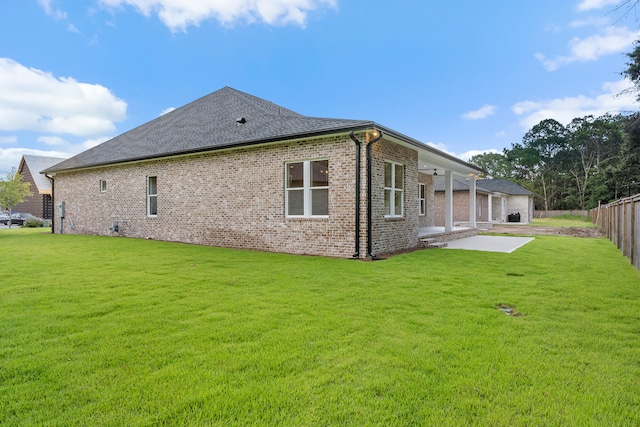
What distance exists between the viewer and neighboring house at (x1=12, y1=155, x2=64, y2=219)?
34062mm

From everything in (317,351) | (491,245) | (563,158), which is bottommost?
(317,351)

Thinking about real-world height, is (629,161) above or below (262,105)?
below

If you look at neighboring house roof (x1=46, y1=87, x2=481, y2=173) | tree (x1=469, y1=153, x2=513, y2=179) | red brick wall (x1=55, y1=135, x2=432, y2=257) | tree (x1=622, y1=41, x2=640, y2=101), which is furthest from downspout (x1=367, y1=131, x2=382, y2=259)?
tree (x1=469, y1=153, x2=513, y2=179)

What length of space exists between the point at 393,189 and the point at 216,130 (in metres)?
7.04

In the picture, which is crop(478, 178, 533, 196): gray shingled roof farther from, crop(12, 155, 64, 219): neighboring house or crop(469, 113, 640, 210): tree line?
crop(12, 155, 64, 219): neighboring house

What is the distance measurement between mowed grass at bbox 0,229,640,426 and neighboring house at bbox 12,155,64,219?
35.3 m

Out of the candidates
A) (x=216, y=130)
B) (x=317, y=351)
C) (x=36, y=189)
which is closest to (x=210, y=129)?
(x=216, y=130)

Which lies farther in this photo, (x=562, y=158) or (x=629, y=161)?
(x=562, y=158)

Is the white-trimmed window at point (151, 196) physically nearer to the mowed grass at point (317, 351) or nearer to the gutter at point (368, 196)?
the mowed grass at point (317, 351)

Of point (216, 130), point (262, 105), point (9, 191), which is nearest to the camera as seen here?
point (216, 130)

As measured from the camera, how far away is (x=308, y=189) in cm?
944

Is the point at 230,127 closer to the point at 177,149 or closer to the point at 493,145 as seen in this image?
the point at 177,149

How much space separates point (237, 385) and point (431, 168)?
1402 centimetres

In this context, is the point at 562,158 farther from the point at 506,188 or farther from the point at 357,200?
the point at 357,200
